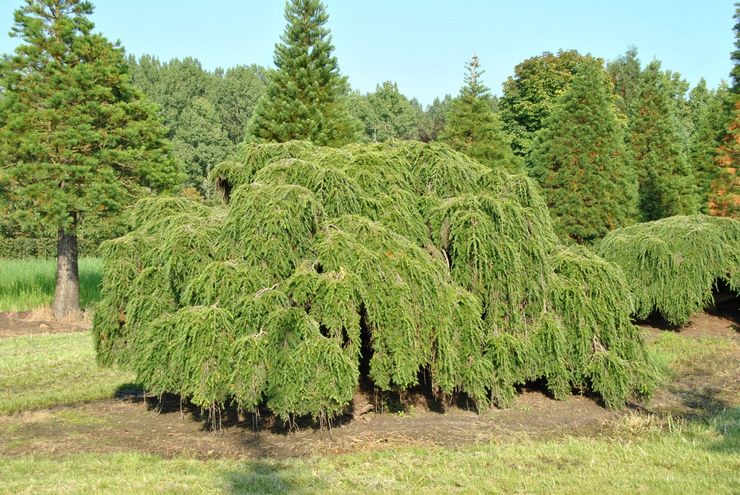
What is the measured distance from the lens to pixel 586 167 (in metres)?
21.2

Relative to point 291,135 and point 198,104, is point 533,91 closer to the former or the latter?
point 291,135

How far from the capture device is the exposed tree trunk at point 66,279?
16.3 meters

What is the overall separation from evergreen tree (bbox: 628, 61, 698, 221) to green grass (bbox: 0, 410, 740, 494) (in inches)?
822

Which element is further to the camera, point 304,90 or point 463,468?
point 304,90

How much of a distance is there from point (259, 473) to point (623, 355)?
4837mm

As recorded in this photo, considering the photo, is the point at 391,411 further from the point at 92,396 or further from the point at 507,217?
the point at 92,396

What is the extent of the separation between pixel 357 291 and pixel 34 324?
1245 cm

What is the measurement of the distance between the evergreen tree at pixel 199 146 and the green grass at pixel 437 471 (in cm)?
4061

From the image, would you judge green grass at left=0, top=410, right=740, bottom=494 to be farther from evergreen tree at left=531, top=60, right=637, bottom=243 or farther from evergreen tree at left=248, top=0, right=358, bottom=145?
evergreen tree at left=531, top=60, right=637, bottom=243

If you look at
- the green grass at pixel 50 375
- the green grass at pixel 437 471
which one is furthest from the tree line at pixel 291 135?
the green grass at pixel 437 471

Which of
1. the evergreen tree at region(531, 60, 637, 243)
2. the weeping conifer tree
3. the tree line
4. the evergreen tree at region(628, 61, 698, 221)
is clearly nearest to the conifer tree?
the tree line

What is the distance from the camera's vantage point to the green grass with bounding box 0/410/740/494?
16.0 ft

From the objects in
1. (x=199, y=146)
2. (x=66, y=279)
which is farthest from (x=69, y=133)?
(x=199, y=146)

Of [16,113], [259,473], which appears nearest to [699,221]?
[259,473]
